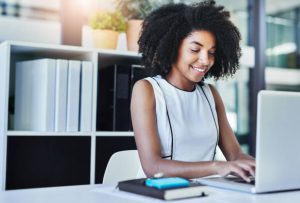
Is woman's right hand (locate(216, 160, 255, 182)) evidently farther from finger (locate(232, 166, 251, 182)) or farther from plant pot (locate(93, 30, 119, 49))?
plant pot (locate(93, 30, 119, 49))

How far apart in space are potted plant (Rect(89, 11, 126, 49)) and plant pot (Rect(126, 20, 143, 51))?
0.06 meters

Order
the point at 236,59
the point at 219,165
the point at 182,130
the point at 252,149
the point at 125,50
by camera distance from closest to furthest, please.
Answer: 1. the point at 219,165
2. the point at 182,130
3. the point at 236,59
4. the point at 125,50
5. the point at 252,149

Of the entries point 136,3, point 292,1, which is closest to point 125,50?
point 136,3

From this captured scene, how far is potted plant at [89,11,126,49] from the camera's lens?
103 inches

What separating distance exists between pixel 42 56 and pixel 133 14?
613 mm

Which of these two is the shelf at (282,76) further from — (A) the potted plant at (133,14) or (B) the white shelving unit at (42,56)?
(B) the white shelving unit at (42,56)

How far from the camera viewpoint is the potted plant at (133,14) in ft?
8.85

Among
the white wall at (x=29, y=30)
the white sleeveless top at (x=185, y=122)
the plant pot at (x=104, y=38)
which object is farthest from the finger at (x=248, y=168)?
the white wall at (x=29, y=30)

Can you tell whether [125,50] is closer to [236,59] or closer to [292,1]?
[236,59]

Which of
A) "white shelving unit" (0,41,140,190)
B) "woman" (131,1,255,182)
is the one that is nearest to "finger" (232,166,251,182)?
"woman" (131,1,255,182)

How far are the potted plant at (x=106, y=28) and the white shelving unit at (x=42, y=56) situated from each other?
0.09 meters

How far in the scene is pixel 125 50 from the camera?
2742 mm

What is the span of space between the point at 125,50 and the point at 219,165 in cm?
139

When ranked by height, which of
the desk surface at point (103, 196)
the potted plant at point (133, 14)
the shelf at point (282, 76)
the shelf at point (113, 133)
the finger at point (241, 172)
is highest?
the potted plant at point (133, 14)
